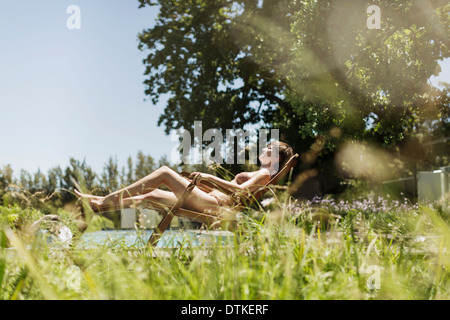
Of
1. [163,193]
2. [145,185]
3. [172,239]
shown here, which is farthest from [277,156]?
[172,239]

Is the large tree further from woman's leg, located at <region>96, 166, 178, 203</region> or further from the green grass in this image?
the green grass

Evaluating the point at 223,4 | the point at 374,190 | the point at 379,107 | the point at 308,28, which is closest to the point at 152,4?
the point at 223,4

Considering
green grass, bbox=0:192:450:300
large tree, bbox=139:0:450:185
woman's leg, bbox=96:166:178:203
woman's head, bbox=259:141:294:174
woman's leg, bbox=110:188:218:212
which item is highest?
large tree, bbox=139:0:450:185

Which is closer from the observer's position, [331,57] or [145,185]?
[145,185]

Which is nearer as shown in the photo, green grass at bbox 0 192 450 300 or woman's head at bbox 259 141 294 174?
green grass at bbox 0 192 450 300

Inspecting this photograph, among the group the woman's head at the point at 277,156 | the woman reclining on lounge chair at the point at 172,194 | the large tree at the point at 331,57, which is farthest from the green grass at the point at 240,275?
the large tree at the point at 331,57

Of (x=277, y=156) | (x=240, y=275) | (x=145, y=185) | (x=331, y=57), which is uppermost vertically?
(x=331, y=57)

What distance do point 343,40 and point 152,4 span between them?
867 centimetres

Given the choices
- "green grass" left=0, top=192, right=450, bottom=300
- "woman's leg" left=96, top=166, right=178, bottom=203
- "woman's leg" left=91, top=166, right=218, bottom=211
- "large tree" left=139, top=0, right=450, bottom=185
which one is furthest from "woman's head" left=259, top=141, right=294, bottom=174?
"large tree" left=139, top=0, right=450, bottom=185

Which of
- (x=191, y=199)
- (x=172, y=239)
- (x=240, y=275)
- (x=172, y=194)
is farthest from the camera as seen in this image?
(x=172, y=194)

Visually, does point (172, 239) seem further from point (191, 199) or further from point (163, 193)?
point (163, 193)

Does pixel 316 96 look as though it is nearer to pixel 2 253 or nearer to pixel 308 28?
pixel 308 28

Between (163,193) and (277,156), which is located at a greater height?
(277,156)

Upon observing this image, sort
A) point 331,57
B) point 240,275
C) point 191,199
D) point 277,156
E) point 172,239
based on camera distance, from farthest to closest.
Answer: point 331,57
point 277,156
point 191,199
point 172,239
point 240,275
